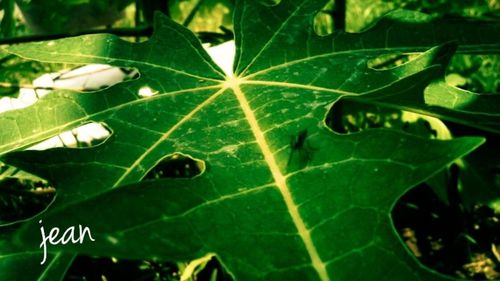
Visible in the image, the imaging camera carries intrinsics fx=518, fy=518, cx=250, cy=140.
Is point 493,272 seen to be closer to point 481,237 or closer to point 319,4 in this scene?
point 481,237

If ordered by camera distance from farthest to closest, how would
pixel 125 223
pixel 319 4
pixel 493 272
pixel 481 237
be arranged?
pixel 481 237
pixel 493 272
pixel 319 4
pixel 125 223

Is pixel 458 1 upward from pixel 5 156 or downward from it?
upward

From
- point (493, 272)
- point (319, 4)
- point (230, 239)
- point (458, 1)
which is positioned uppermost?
point (458, 1)

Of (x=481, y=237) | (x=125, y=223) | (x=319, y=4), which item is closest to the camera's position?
(x=125, y=223)

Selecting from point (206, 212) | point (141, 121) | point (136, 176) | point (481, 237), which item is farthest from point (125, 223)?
point (481, 237)
